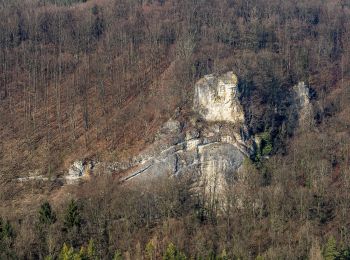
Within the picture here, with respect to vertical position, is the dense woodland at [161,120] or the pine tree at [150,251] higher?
the dense woodland at [161,120]

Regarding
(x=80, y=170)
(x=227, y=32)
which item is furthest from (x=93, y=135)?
(x=227, y=32)

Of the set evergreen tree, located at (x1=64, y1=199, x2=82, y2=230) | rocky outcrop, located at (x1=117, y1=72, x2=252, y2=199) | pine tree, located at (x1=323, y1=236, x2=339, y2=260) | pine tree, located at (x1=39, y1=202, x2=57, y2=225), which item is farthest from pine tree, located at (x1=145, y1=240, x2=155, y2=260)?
pine tree, located at (x1=323, y1=236, x2=339, y2=260)

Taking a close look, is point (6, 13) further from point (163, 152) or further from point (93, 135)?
point (163, 152)

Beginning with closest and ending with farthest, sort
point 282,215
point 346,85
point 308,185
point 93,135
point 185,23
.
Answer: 1. point 282,215
2. point 308,185
3. point 93,135
4. point 346,85
5. point 185,23

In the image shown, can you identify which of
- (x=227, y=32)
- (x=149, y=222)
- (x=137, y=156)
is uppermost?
(x=227, y=32)

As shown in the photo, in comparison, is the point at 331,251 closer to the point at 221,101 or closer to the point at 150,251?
the point at 150,251

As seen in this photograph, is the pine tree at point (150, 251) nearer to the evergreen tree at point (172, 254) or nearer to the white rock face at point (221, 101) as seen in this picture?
the evergreen tree at point (172, 254)

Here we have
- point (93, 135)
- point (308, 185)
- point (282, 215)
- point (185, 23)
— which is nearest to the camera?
point (282, 215)

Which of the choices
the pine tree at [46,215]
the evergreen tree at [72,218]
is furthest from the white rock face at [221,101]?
the pine tree at [46,215]
